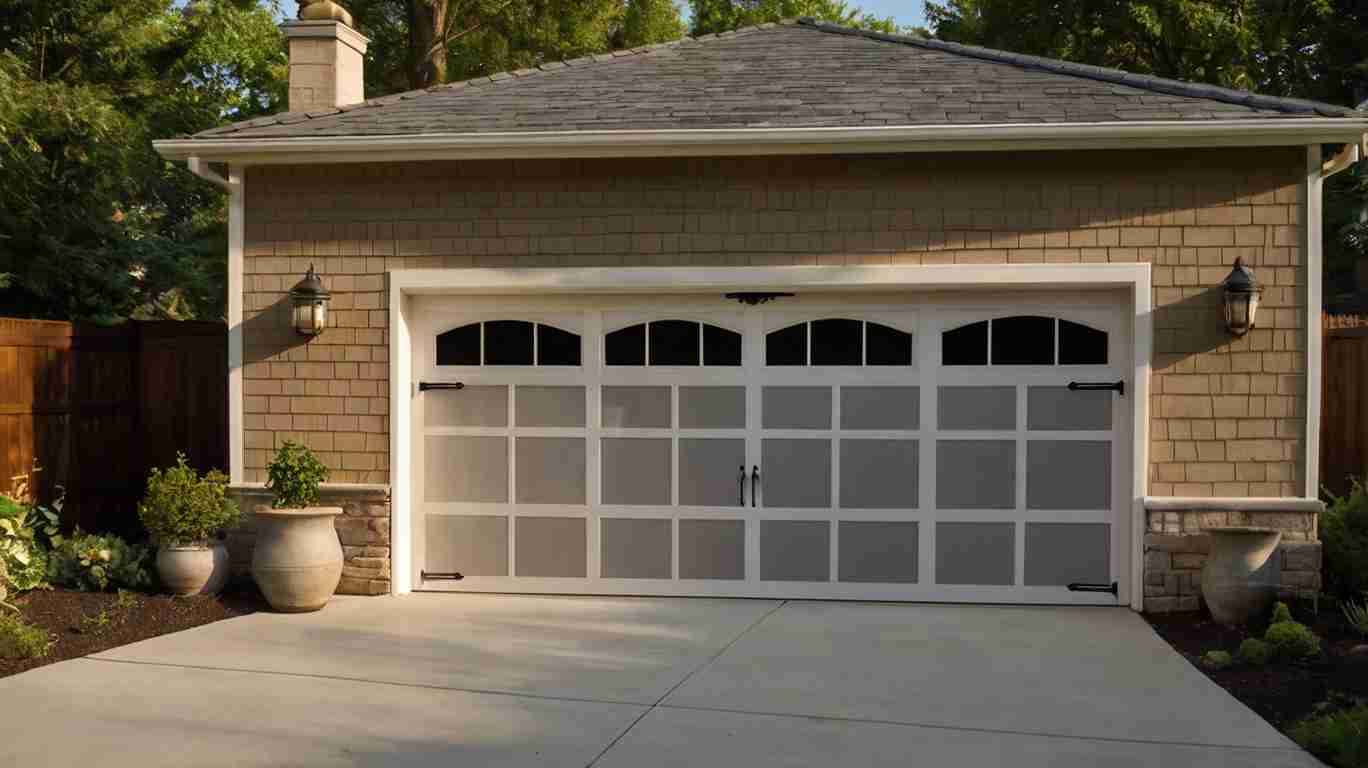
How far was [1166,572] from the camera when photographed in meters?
8.39

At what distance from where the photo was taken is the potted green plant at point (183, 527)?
8.48 meters

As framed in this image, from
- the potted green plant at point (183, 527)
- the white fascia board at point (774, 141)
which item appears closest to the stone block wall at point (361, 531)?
the potted green plant at point (183, 527)

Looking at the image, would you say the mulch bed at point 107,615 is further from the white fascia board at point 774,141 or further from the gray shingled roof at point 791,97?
the gray shingled roof at point 791,97

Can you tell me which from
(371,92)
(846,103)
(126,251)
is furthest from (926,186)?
(371,92)

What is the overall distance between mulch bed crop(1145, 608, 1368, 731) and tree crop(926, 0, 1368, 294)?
29.5ft

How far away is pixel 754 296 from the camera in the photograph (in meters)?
8.84

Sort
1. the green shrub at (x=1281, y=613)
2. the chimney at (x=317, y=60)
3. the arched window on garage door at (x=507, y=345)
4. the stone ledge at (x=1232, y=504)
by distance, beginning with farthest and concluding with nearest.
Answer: the chimney at (x=317, y=60) < the arched window on garage door at (x=507, y=345) < the stone ledge at (x=1232, y=504) < the green shrub at (x=1281, y=613)

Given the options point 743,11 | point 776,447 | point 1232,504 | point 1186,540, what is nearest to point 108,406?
point 776,447

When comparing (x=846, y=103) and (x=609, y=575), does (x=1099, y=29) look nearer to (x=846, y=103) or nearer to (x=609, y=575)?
(x=846, y=103)

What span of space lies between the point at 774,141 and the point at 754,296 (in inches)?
43.2

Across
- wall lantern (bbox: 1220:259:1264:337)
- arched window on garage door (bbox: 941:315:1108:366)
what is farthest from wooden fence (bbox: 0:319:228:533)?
wall lantern (bbox: 1220:259:1264:337)

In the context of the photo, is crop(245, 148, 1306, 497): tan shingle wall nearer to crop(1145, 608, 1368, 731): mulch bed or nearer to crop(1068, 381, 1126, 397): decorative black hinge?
crop(1068, 381, 1126, 397): decorative black hinge

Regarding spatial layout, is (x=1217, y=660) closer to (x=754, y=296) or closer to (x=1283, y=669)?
(x=1283, y=669)

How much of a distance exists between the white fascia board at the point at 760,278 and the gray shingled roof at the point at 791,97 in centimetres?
95
